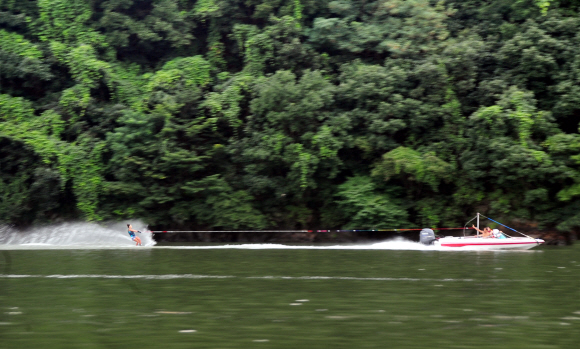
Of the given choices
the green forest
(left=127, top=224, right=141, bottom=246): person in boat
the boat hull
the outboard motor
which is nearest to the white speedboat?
the boat hull

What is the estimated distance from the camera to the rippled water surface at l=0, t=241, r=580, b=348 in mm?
8516

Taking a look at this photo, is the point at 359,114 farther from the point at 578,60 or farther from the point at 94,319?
the point at 94,319

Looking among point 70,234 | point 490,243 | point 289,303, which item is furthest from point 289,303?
point 70,234

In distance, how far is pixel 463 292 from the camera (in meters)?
12.4

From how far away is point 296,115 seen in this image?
99.8 ft

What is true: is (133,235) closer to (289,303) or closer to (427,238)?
(427,238)

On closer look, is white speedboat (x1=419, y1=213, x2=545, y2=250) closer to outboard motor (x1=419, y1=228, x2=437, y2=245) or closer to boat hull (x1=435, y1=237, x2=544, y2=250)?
boat hull (x1=435, y1=237, x2=544, y2=250)

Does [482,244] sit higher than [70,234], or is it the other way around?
[70,234]

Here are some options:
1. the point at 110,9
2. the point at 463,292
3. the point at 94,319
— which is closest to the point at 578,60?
the point at 463,292

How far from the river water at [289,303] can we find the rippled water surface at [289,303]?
0.02 metres

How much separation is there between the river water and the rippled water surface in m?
0.02

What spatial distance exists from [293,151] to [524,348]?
22727 mm

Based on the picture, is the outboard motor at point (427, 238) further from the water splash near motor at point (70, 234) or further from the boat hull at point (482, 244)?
the water splash near motor at point (70, 234)

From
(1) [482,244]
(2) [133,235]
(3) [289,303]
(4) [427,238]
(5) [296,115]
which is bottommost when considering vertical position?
(3) [289,303]
